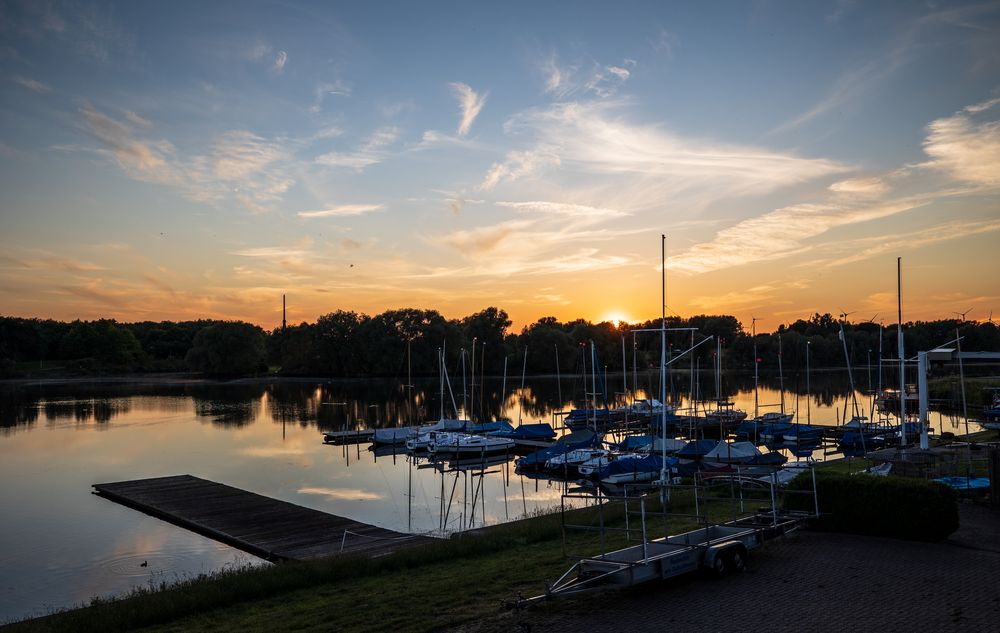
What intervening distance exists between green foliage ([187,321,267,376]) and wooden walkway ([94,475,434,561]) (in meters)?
115

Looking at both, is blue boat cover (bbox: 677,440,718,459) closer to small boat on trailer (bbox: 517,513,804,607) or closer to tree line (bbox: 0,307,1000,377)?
small boat on trailer (bbox: 517,513,804,607)

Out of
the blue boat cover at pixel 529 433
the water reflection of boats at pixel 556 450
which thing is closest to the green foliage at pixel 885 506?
the water reflection of boats at pixel 556 450

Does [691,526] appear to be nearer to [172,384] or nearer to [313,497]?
[313,497]

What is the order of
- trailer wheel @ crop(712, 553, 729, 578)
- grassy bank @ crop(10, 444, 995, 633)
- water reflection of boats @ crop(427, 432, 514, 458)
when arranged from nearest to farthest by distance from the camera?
1. grassy bank @ crop(10, 444, 995, 633)
2. trailer wheel @ crop(712, 553, 729, 578)
3. water reflection of boats @ crop(427, 432, 514, 458)

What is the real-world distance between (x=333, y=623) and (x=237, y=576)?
4.85 metres

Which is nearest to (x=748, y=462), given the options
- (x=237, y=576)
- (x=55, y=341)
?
(x=237, y=576)

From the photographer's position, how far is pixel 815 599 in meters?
12.2

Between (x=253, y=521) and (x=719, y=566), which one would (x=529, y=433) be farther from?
(x=719, y=566)

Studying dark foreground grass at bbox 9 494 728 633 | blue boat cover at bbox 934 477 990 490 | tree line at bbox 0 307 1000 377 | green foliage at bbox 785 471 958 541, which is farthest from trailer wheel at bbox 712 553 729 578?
tree line at bbox 0 307 1000 377

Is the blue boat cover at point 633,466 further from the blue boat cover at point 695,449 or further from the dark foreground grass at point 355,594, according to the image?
the dark foreground grass at point 355,594

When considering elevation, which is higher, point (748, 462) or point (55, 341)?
point (55, 341)

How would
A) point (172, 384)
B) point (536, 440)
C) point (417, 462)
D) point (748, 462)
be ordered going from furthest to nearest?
point (172, 384), point (536, 440), point (417, 462), point (748, 462)

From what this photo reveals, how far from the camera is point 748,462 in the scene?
37.3 metres

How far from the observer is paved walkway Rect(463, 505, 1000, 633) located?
1105 centimetres
